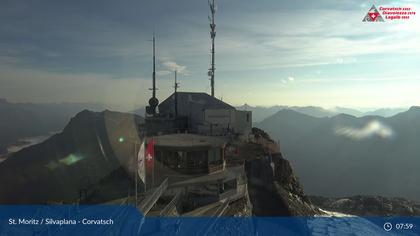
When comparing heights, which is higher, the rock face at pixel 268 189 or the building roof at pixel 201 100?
the building roof at pixel 201 100

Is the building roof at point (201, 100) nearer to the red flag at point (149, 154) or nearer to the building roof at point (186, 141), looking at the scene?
the building roof at point (186, 141)

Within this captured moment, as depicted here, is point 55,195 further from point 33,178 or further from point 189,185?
point 189,185

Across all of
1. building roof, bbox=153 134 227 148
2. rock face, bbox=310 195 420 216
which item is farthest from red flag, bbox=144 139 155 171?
rock face, bbox=310 195 420 216

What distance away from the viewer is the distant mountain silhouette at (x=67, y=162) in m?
85.8

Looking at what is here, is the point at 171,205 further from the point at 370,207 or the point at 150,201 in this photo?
the point at 370,207

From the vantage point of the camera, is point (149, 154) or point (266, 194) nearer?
point (149, 154)

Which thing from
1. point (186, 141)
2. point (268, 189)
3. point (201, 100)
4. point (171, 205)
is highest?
point (201, 100)

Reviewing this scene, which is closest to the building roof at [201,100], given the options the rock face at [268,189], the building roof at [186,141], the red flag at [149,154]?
the rock face at [268,189]

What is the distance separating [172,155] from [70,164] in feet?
281

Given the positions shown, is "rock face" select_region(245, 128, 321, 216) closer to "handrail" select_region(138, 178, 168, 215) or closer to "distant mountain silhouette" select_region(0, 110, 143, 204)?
"handrail" select_region(138, 178, 168, 215)

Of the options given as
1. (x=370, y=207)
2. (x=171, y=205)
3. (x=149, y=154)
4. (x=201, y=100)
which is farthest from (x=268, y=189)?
(x=370, y=207)

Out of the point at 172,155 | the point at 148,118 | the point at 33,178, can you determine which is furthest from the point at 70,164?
the point at 172,155

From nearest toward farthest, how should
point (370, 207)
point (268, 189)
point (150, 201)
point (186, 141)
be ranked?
1. point (150, 201)
2. point (186, 141)
3. point (268, 189)
4. point (370, 207)

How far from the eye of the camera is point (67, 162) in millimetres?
106250
